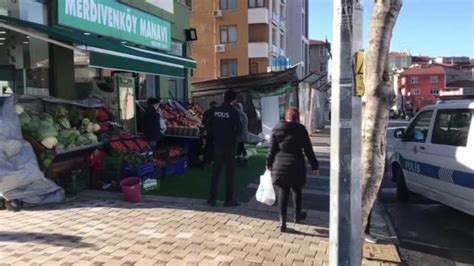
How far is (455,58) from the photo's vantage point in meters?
124

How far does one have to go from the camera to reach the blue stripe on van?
25.5 feet

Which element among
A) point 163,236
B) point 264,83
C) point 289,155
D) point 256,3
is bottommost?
point 163,236

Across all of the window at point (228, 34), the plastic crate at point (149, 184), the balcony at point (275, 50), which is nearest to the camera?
the plastic crate at point (149, 184)

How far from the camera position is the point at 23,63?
36.8 feet

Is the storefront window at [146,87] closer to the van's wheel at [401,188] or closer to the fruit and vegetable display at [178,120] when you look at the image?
the fruit and vegetable display at [178,120]

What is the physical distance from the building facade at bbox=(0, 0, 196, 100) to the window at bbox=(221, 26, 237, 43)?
32304mm

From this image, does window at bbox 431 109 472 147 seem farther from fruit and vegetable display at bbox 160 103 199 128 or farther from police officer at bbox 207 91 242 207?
fruit and vegetable display at bbox 160 103 199 128

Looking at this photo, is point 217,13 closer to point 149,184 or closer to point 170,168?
point 170,168

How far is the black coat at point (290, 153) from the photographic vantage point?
7.50m

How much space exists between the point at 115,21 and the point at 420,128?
7.56 metres

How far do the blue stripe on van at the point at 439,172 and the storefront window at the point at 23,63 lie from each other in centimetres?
736

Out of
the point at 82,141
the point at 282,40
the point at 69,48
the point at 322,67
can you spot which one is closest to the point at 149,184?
the point at 82,141

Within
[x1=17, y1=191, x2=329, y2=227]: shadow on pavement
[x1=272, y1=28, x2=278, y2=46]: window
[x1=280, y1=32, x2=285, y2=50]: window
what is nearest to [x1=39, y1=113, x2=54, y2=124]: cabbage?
[x1=17, y1=191, x2=329, y2=227]: shadow on pavement

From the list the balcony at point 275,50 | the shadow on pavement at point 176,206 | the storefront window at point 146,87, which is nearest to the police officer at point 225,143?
the shadow on pavement at point 176,206
